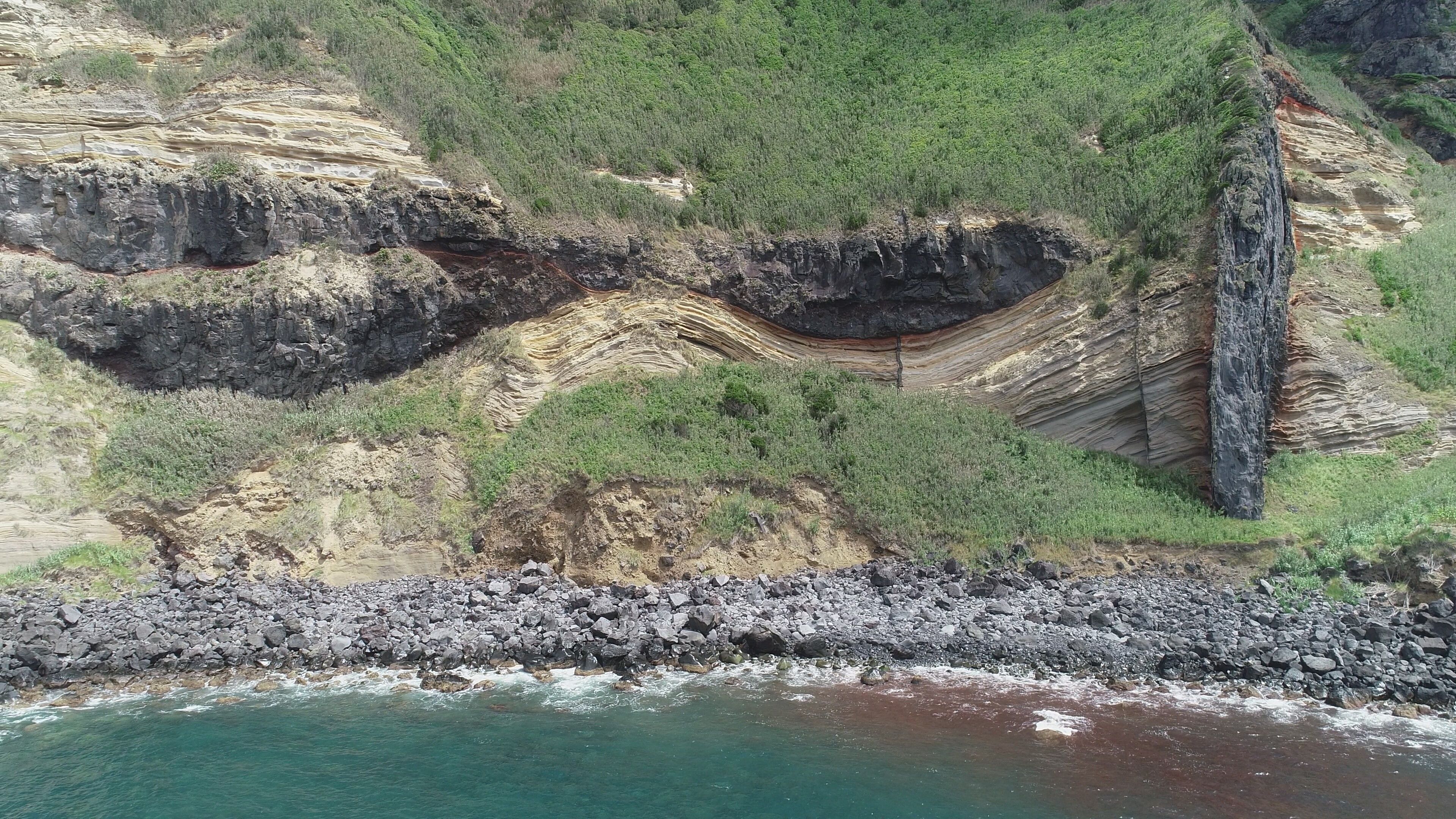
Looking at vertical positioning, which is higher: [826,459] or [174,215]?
[174,215]

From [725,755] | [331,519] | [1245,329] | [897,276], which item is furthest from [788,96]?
[725,755]

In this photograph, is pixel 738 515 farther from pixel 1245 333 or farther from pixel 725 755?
pixel 1245 333

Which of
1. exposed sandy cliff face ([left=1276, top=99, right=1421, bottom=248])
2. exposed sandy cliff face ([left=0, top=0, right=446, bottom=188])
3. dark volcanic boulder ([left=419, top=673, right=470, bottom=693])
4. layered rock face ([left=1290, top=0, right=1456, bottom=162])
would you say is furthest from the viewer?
layered rock face ([left=1290, top=0, right=1456, bottom=162])

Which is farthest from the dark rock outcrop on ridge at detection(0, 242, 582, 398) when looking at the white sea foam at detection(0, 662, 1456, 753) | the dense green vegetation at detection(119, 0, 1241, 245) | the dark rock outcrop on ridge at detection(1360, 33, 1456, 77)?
the dark rock outcrop on ridge at detection(1360, 33, 1456, 77)

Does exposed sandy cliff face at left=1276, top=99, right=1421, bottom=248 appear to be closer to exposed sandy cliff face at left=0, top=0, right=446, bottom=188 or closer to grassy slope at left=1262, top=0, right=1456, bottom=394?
grassy slope at left=1262, top=0, right=1456, bottom=394

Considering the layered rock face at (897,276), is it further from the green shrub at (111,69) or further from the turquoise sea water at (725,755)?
the green shrub at (111,69)

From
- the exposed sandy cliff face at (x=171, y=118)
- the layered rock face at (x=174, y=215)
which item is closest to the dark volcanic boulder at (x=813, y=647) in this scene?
the layered rock face at (x=174, y=215)
